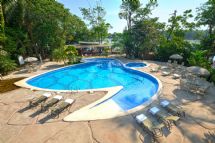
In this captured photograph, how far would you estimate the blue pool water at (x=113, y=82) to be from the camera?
1195 centimetres

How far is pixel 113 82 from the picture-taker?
1606 centimetres

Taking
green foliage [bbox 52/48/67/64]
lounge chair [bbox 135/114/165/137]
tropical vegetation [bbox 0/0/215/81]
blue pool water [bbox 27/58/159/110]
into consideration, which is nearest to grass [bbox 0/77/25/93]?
blue pool water [bbox 27/58/159/110]

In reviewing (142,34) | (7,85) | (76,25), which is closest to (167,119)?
(7,85)

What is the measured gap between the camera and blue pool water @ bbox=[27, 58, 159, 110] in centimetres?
1195

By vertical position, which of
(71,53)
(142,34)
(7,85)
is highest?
(142,34)

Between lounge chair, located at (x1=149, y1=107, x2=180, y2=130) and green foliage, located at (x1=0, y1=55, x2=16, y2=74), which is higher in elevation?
green foliage, located at (x1=0, y1=55, x2=16, y2=74)

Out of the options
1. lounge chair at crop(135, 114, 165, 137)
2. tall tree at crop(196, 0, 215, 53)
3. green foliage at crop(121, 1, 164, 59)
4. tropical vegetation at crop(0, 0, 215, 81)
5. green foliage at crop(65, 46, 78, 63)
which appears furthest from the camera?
green foliage at crop(121, 1, 164, 59)

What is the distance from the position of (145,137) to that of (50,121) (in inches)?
199

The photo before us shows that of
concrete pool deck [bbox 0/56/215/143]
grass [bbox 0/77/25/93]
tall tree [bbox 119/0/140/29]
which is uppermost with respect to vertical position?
tall tree [bbox 119/0/140/29]

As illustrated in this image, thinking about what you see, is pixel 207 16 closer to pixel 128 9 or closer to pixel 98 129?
pixel 128 9

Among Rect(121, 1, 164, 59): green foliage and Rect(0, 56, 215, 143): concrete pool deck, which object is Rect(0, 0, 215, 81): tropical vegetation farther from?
Rect(0, 56, 215, 143): concrete pool deck

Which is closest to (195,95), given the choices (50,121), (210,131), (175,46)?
(210,131)

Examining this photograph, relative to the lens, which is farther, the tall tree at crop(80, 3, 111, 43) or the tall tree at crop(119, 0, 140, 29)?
the tall tree at crop(80, 3, 111, 43)

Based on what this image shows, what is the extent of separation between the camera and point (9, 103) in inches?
400
